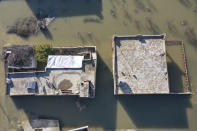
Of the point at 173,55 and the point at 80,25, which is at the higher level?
the point at 80,25

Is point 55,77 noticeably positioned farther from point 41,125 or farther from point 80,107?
point 41,125

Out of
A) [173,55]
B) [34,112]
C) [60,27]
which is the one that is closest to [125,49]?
[173,55]

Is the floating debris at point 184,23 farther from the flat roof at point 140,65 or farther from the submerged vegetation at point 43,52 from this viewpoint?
the submerged vegetation at point 43,52

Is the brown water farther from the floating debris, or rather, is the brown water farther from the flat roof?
the flat roof

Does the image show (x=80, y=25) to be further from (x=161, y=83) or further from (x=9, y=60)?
(x=161, y=83)

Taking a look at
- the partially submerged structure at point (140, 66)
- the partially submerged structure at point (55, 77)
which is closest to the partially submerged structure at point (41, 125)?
the partially submerged structure at point (55, 77)
